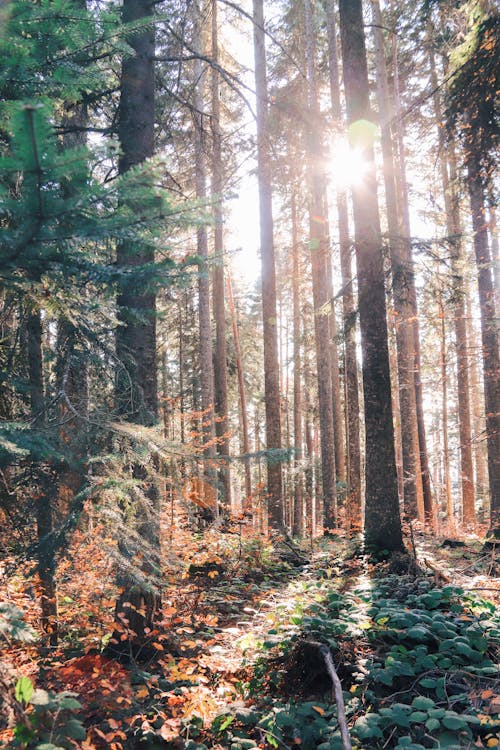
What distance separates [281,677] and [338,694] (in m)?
0.99

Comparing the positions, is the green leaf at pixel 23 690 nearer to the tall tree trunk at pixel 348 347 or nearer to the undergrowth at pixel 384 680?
the undergrowth at pixel 384 680

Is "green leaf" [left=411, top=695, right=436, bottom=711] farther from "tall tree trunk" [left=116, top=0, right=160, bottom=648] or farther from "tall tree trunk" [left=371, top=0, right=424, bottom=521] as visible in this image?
"tall tree trunk" [left=371, top=0, right=424, bottom=521]

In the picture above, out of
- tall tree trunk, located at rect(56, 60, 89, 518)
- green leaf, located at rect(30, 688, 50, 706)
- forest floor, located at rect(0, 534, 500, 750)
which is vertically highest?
tall tree trunk, located at rect(56, 60, 89, 518)

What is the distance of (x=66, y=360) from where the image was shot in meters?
4.10

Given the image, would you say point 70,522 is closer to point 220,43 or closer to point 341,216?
point 341,216

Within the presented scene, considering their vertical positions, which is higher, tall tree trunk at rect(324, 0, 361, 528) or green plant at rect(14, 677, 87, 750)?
tall tree trunk at rect(324, 0, 361, 528)

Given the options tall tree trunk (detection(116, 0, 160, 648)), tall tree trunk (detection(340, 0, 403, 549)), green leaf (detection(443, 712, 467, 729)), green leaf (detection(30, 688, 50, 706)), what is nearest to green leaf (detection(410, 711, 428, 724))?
green leaf (detection(443, 712, 467, 729))

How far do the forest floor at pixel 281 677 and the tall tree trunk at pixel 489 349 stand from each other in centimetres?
455

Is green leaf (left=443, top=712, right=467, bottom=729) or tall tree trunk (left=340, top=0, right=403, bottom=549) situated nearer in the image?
green leaf (left=443, top=712, right=467, bottom=729)

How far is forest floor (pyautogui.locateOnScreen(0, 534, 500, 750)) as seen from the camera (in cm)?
308

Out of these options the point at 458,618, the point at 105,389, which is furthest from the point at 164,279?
the point at 458,618

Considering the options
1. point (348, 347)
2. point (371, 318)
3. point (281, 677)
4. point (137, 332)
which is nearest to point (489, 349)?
point (371, 318)

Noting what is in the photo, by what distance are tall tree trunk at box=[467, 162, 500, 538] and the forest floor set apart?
14.9 feet

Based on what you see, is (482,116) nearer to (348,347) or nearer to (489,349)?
(489,349)
